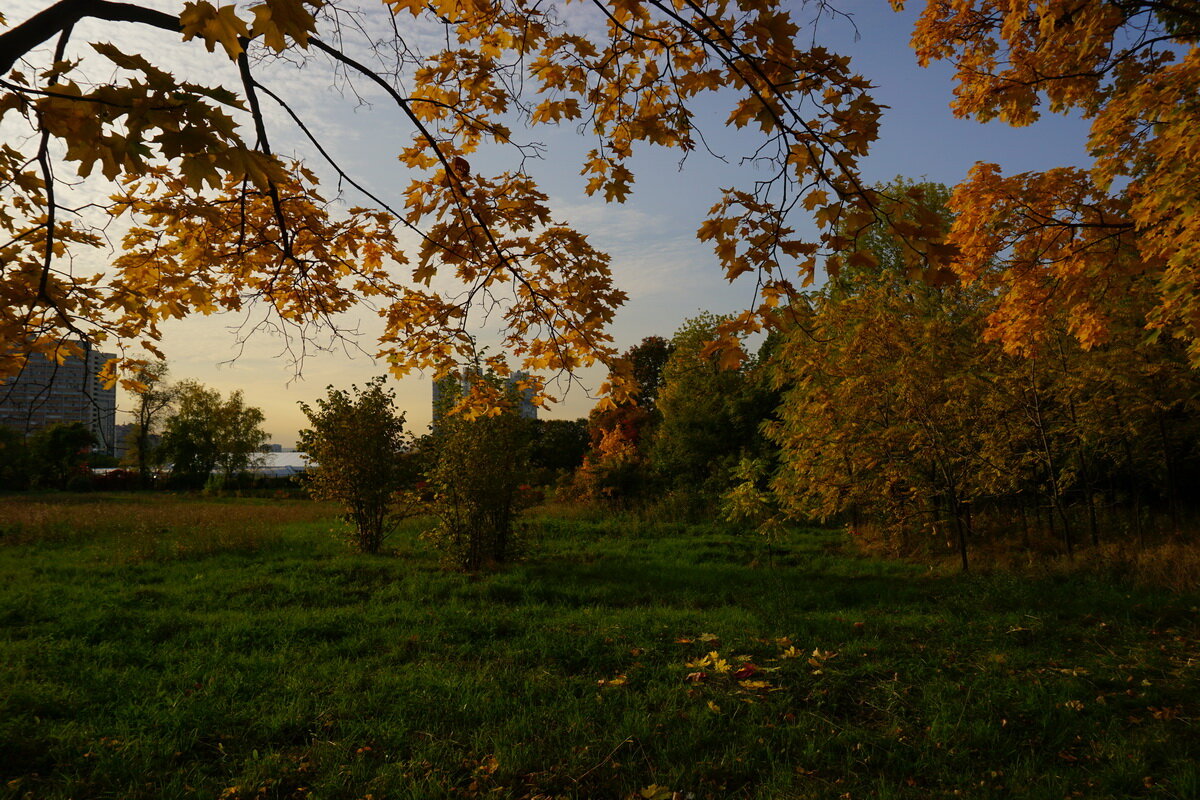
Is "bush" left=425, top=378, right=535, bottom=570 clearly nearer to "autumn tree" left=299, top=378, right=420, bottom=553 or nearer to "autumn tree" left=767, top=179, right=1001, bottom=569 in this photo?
"autumn tree" left=299, top=378, right=420, bottom=553

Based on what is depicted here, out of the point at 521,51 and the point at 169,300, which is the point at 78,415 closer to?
the point at 169,300

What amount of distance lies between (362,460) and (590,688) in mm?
7716

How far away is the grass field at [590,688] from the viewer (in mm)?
3660

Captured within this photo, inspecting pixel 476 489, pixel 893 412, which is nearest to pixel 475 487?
pixel 476 489

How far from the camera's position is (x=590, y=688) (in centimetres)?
490

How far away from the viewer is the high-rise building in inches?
154

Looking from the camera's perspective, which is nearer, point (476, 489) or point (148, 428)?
point (476, 489)

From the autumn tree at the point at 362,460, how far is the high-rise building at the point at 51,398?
695 centimetres

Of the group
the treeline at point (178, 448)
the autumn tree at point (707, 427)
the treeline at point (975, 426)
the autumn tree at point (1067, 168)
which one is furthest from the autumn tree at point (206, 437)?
the autumn tree at point (1067, 168)

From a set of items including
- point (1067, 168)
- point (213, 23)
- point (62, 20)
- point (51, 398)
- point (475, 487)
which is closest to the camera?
point (213, 23)

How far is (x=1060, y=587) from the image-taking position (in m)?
8.06

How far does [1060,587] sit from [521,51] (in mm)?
8943

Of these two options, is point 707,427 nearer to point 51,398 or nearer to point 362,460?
point 362,460

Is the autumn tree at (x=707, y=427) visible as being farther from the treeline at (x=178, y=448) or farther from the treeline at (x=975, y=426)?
the treeline at (x=178, y=448)
